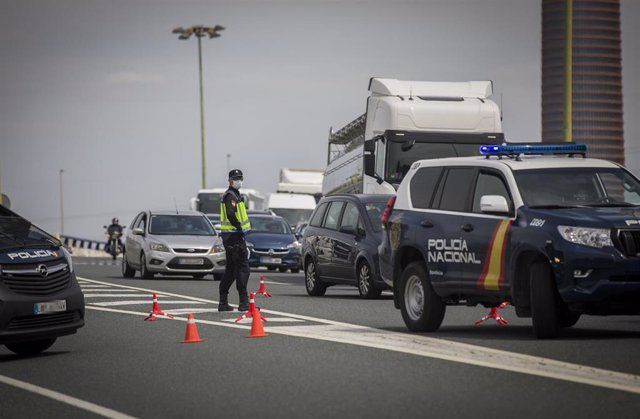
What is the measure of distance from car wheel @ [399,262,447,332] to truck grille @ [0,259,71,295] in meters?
3.89

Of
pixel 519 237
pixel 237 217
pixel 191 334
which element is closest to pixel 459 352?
pixel 519 237

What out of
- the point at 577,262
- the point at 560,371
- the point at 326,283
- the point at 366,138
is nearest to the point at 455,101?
the point at 366,138

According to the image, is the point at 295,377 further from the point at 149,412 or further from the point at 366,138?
the point at 366,138

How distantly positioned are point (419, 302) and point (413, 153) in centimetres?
1214

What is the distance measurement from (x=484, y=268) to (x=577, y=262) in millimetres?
1354

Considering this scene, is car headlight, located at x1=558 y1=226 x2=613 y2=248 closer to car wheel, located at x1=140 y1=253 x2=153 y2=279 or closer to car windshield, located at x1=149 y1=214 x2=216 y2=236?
car wheel, located at x1=140 y1=253 x2=153 y2=279

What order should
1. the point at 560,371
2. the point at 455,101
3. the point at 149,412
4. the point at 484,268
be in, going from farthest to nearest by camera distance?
the point at 455,101 → the point at 484,268 → the point at 560,371 → the point at 149,412

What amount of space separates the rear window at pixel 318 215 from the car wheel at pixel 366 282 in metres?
2.42

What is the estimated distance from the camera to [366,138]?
28969 mm

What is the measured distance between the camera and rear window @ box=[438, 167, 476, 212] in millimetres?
15070

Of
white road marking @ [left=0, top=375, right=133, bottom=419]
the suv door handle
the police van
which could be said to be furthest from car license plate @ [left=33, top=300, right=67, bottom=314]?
the suv door handle

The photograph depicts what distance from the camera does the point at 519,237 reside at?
45.6ft

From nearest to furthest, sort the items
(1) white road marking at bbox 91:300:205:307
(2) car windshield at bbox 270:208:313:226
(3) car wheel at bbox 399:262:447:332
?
(3) car wheel at bbox 399:262:447:332
(1) white road marking at bbox 91:300:205:307
(2) car windshield at bbox 270:208:313:226

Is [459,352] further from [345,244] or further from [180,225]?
[180,225]
